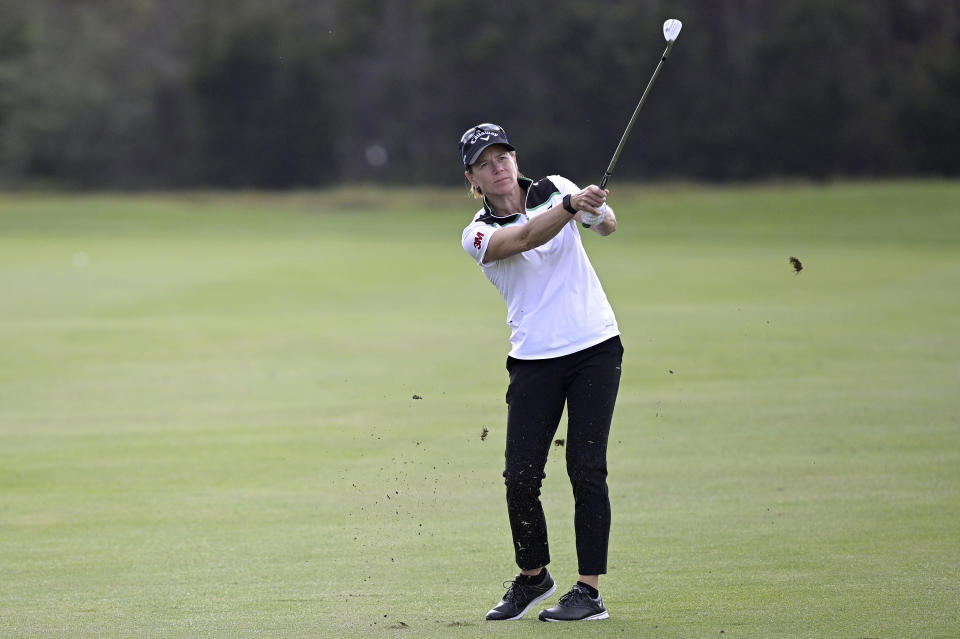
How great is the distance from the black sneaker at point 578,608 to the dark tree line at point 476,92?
50.6 m

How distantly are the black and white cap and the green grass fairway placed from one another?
5.65ft

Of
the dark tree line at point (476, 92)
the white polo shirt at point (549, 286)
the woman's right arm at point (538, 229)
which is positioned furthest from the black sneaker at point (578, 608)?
the dark tree line at point (476, 92)

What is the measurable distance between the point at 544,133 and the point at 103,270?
34650 mm

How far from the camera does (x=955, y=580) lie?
18.8ft

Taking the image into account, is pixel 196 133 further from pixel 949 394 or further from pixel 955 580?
pixel 955 580

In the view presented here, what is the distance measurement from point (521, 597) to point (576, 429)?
2.25ft

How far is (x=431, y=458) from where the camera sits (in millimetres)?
9453

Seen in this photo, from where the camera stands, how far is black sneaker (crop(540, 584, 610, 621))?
5297 mm

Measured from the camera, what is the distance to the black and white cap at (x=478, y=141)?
→ 17.4 feet

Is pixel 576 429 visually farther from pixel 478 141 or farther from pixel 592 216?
pixel 478 141

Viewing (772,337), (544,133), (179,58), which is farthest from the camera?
(179,58)

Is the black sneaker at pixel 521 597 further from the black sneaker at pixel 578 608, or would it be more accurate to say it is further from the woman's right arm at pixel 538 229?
the woman's right arm at pixel 538 229

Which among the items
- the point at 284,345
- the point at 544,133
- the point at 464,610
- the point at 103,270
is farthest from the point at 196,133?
the point at 464,610

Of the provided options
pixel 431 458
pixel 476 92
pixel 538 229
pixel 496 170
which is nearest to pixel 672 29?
pixel 496 170
